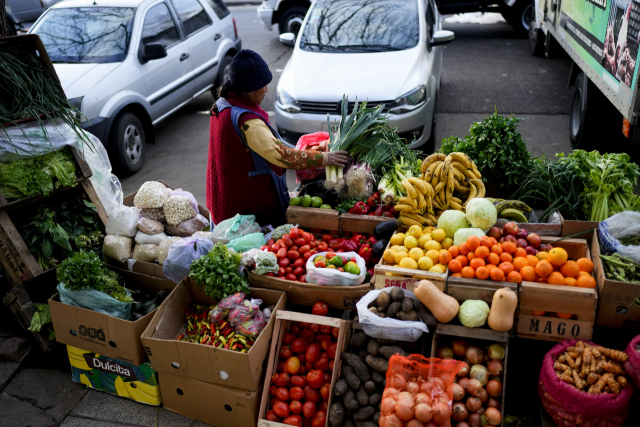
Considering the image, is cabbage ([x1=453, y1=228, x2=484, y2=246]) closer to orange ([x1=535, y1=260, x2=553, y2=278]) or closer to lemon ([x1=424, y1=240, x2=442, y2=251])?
lemon ([x1=424, y1=240, x2=442, y2=251])

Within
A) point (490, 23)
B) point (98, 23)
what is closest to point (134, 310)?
point (98, 23)

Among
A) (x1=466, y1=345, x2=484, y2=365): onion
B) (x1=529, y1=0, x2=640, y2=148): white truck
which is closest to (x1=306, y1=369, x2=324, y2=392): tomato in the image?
(x1=466, y1=345, x2=484, y2=365): onion

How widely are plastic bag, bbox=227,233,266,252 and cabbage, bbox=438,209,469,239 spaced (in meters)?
1.40

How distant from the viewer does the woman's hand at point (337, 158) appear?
12.5 feet

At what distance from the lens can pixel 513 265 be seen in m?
2.97

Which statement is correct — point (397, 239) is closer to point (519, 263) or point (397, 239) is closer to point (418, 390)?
point (519, 263)

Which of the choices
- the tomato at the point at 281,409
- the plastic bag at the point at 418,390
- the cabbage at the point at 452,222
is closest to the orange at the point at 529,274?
the cabbage at the point at 452,222

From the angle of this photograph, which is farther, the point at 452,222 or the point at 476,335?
the point at 452,222

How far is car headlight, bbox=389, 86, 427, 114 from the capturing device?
5992 millimetres

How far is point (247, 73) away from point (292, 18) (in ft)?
32.3

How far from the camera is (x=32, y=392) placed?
3736 millimetres

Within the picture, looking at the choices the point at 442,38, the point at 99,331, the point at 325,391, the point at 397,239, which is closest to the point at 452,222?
the point at 397,239

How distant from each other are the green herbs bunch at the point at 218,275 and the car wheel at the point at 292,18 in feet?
34.0

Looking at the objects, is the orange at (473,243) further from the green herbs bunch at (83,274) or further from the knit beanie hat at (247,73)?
the green herbs bunch at (83,274)
